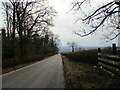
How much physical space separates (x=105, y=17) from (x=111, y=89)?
4802 mm

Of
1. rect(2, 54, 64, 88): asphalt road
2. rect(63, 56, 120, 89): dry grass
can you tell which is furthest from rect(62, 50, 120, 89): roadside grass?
rect(2, 54, 64, 88): asphalt road

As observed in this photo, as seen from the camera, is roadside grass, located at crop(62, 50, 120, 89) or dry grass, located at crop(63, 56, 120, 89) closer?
dry grass, located at crop(63, 56, 120, 89)

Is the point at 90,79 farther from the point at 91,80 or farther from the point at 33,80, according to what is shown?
the point at 33,80

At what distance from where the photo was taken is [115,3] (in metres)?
11.1

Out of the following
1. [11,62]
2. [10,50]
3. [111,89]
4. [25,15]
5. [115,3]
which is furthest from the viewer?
[25,15]

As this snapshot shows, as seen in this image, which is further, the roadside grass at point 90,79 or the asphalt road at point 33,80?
the asphalt road at point 33,80

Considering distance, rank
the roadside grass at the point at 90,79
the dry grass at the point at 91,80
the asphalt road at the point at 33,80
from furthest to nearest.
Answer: the asphalt road at the point at 33,80 < the roadside grass at the point at 90,79 < the dry grass at the point at 91,80

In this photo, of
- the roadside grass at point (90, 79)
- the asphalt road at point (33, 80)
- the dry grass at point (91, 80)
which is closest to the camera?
the dry grass at point (91, 80)

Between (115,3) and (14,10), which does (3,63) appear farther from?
(115,3)

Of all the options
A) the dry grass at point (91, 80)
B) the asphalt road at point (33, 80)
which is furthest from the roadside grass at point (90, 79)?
the asphalt road at point (33, 80)

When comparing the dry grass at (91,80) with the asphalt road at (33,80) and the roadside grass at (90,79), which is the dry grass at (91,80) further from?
the asphalt road at (33,80)

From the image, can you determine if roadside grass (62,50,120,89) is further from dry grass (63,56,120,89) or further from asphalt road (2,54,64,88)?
asphalt road (2,54,64,88)

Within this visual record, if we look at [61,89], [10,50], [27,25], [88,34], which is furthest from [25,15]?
[61,89]

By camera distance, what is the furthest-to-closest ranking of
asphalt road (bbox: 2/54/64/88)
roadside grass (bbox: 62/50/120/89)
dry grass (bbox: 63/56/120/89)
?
asphalt road (bbox: 2/54/64/88) → roadside grass (bbox: 62/50/120/89) → dry grass (bbox: 63/56/120/89)
